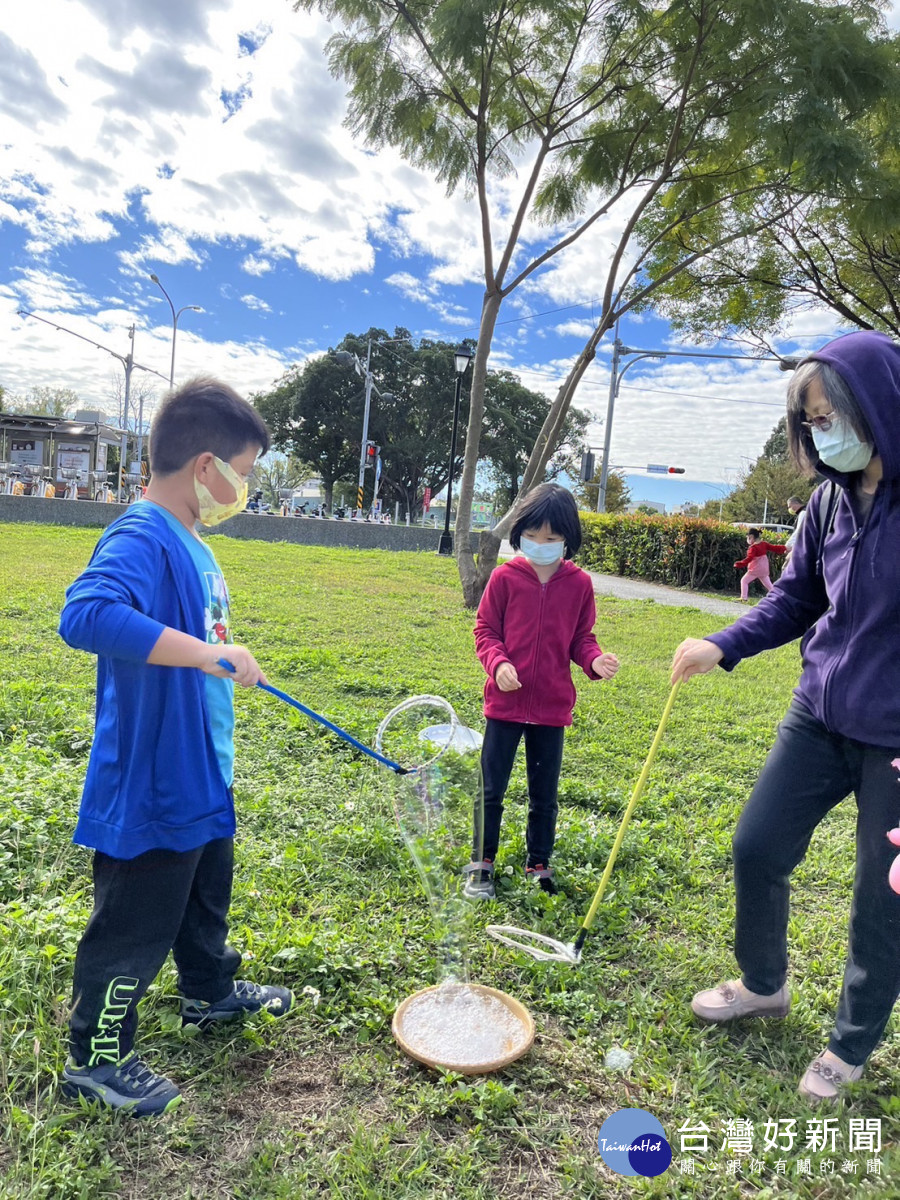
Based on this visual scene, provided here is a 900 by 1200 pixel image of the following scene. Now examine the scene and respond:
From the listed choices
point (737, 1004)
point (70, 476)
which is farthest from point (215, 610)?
point (70, 476)

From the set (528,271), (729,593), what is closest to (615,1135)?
(528,271)

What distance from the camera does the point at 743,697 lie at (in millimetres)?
6449

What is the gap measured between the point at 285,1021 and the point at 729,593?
1446 centimetres

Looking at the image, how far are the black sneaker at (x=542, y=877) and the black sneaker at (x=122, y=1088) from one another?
4.89 ft

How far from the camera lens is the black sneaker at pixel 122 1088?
1.87 meters

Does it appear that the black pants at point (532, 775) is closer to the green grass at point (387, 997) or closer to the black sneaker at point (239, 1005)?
the green grass at point (387, 997)

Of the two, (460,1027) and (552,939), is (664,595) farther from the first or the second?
(460,1027)

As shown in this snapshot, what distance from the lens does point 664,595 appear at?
14.4 m

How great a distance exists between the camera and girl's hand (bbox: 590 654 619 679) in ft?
9.18

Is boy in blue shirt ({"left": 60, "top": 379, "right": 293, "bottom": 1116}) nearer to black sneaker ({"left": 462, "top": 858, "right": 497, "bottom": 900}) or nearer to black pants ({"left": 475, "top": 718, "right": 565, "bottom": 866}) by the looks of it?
black sneaker ({"left": 462, "top": 858, "right": 497, "bottom": 900})

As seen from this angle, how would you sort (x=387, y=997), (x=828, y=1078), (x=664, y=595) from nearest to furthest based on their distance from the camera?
1. (x=828, y=1078)
2. (x=387, y=997)
3. (x=664, y=595)

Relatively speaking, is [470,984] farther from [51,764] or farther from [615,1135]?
[51,764]

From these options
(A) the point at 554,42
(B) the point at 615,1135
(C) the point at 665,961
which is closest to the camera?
(B) the point at 615,1135

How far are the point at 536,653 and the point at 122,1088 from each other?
1.81m
